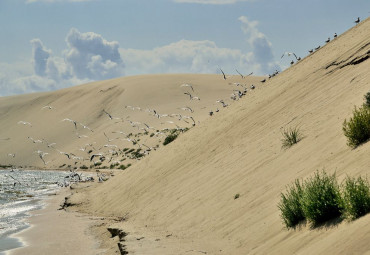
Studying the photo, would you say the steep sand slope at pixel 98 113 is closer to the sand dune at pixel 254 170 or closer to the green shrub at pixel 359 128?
the sand dune at pixel 254 170

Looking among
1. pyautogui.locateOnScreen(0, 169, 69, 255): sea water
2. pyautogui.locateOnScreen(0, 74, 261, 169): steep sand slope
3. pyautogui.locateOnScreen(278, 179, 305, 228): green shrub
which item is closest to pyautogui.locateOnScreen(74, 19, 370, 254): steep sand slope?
pyautogui.locateOnScreen(278, 179, 305, 228): green shrub

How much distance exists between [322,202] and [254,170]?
6.44 meters

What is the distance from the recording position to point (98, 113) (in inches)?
4173

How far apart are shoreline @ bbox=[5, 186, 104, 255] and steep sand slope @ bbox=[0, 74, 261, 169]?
46.1m

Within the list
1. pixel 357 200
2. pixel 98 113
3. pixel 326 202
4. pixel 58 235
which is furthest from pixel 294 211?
pixel 98 113

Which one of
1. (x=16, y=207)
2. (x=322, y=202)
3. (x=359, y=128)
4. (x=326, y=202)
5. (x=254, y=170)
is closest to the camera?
(x=326, y=202)

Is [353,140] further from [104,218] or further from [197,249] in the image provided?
[104,218]

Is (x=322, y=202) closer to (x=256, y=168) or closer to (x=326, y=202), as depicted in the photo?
(x=326, y=202)

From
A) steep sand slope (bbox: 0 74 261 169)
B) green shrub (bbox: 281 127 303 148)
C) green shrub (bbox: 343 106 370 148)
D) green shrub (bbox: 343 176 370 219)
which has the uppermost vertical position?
steep sand slope (bbox: 0 74 261 169)

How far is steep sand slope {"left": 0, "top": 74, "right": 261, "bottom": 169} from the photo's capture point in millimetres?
83938

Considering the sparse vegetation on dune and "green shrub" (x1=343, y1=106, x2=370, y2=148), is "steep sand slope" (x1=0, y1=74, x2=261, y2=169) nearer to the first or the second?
"green shrub" (x1=343, y1=106, x2=370, y2=148)

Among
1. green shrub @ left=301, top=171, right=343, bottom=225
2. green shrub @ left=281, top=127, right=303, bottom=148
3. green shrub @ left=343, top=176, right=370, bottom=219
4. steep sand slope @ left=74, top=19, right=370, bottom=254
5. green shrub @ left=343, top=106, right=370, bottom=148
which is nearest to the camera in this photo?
green shrub @ left=343, top=176, right=370, bottom=219

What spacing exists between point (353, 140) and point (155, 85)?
101349 millimetres

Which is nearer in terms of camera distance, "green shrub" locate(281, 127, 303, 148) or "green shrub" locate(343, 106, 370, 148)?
"green shrub" locate(343, 106, 370, 148)
